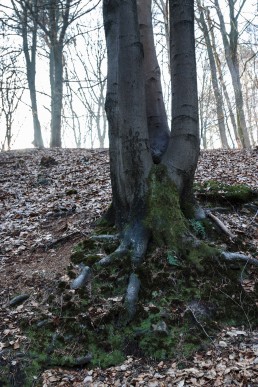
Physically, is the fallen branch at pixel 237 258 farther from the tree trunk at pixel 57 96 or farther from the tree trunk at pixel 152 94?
the tree trunk at pixel 57 96

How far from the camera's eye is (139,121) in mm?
4355

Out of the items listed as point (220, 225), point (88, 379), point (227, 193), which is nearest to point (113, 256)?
point (88, 379)

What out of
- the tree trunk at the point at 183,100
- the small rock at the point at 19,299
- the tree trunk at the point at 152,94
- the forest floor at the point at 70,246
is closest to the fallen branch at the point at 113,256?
the forest floor at the point at 70,246

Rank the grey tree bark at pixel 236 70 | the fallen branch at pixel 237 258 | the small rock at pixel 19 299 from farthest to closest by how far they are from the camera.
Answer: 1. the grey tree bark at pixel 236 70
2. the fallen branch at pixel 237 258
3. the small rock at pixel 19 299

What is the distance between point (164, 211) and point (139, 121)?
1.17m

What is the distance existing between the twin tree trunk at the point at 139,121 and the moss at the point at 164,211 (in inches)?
1.7

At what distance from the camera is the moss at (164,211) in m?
4.25

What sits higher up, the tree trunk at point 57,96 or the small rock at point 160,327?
the tree trunk at point 57,96

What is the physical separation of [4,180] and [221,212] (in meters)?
6.50

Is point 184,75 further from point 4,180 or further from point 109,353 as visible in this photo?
point 4,180

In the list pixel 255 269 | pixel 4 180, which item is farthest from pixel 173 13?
pixel 4 180

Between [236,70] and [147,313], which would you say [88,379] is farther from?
[236,70]

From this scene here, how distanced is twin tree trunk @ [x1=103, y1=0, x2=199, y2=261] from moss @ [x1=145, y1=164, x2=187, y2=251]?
4cm

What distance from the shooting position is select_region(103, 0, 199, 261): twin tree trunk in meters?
4.34
